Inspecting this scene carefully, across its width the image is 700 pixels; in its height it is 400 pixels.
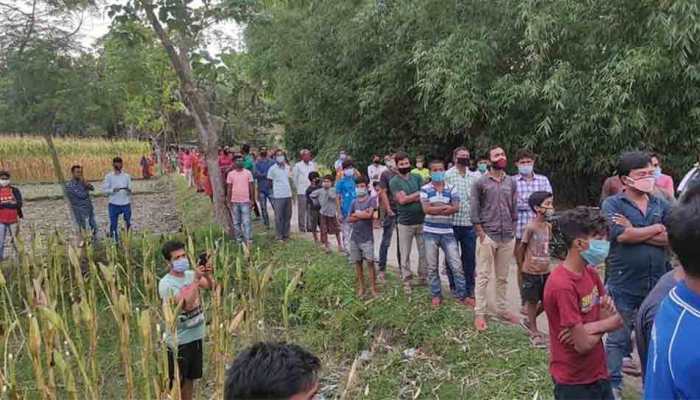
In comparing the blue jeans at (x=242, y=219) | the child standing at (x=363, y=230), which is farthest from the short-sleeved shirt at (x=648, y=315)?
the blue jeans at (x=242, y=219)

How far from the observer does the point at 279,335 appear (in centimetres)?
592

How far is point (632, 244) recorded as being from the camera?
358 cm

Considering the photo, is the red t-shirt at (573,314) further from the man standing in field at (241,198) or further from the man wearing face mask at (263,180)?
the man wearing face mask at (263,180)

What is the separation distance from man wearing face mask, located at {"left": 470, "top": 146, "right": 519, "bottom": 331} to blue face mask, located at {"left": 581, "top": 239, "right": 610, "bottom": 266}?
2298 mm

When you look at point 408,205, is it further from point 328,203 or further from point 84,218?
point 84,218

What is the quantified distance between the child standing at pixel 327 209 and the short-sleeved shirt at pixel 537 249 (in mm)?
4551

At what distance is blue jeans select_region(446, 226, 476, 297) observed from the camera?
5.94 metres

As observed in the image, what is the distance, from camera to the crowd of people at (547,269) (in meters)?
1.51

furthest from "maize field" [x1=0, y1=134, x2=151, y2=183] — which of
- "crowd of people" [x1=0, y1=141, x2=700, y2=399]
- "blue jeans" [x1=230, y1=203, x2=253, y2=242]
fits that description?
"crowd of people" [x1=0, y1=141, x2=700, y2=399]

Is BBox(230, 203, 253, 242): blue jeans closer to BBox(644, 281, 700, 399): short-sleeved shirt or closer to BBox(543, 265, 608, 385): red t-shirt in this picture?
BBox(543, 265, 608, 385): red t-shirt

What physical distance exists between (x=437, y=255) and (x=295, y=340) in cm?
161

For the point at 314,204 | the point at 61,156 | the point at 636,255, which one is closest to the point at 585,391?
the point at 636,255

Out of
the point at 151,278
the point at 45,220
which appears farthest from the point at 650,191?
the point at 45,220

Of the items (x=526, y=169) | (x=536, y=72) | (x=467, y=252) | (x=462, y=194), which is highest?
(x=536, y=72)
